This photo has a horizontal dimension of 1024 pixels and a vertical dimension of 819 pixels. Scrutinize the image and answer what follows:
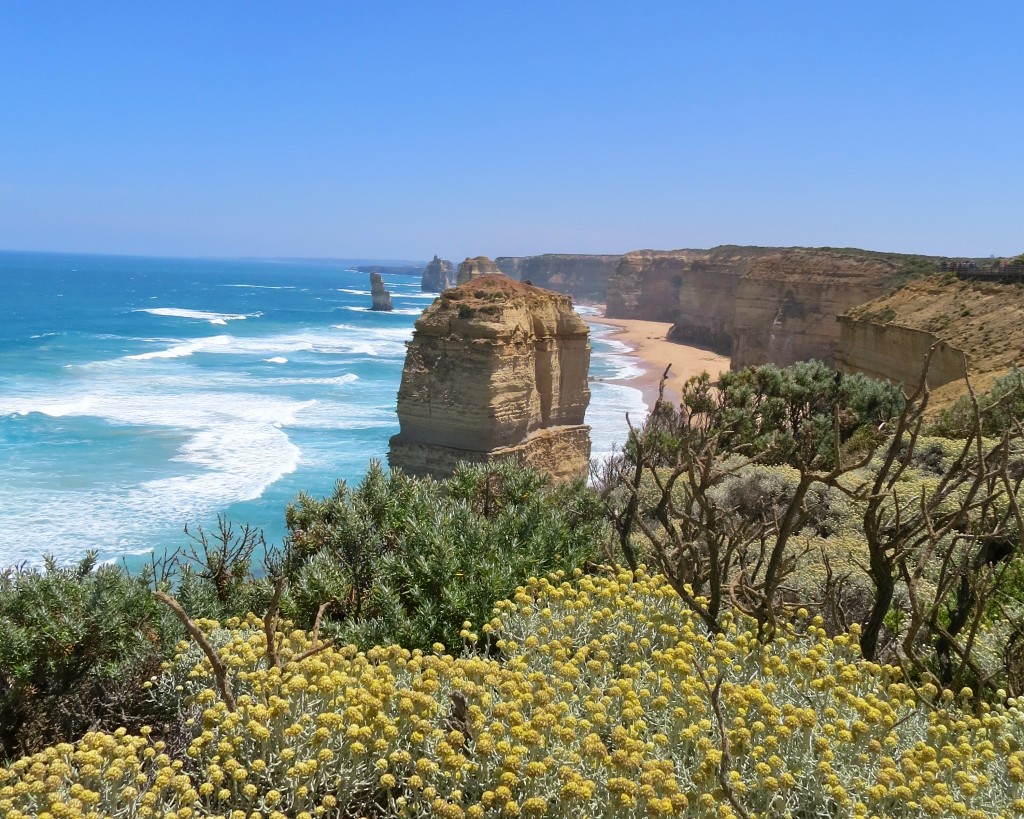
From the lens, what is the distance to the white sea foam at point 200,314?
302ft

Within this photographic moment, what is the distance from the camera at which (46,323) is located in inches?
2977

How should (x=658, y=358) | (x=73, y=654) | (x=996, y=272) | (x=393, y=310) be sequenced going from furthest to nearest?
(x=393, y=310) → (x=658, y=358) → (x=996, y=272) → (x=73, y=654)

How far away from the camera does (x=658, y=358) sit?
6744 centimetres

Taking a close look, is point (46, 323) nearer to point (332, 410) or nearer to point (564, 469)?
point (332, 410)

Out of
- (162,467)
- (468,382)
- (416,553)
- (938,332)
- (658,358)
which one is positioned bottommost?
(162,467)

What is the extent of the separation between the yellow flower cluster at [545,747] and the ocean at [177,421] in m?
14.6

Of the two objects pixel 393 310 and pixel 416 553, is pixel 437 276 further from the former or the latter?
pixel 416 553

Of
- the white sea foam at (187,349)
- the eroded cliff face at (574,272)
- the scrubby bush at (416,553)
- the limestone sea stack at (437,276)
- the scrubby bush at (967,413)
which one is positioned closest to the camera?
the scrubby bush at (416,553)

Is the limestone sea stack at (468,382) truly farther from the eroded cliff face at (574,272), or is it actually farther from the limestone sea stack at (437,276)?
the limestone sea stack at (437,276)

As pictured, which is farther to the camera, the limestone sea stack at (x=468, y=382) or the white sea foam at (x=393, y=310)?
the white sea foam at (x=393, y=310)

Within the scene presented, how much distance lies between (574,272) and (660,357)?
260 feet

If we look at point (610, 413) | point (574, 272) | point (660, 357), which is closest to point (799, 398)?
point (610, 413)

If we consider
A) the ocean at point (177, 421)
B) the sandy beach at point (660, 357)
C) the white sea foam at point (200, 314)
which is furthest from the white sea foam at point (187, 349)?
the sandy beach at point (660, 357)

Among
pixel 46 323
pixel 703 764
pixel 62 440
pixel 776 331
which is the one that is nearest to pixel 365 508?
pixel 703 764
